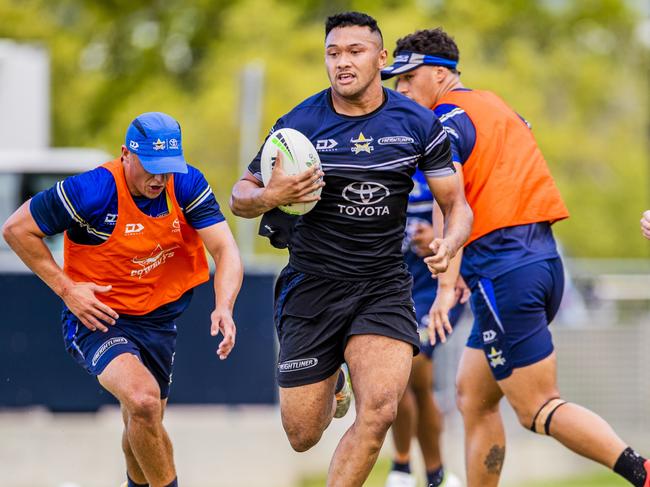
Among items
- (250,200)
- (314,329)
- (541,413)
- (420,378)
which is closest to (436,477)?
(420,378)

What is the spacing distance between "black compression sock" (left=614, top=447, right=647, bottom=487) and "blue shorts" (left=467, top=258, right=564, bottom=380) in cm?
72

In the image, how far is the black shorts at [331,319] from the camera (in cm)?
670

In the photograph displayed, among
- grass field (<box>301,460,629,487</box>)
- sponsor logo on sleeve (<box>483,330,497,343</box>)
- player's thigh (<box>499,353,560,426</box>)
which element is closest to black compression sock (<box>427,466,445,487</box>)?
player's thigh (<box>499,353,560,426</box>)

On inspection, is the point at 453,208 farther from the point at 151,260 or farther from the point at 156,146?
the point at 151,260

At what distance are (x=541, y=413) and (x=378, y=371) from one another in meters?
1.19

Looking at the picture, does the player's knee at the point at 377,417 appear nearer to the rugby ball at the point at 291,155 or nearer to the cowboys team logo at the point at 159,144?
the rugby ball at the point at 291,155

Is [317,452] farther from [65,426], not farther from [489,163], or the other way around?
[489,163]

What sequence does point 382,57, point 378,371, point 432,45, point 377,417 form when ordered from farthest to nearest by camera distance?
point 432,45, point 382,57, point 378,371, point 377,417

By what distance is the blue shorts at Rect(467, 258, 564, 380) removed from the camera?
7129 millimetres

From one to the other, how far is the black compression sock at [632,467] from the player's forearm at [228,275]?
2.38m

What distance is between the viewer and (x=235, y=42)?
2567cm

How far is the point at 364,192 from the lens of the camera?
6.67m

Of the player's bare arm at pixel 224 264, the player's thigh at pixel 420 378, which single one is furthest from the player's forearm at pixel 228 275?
the player's thigh at pixel 420 378

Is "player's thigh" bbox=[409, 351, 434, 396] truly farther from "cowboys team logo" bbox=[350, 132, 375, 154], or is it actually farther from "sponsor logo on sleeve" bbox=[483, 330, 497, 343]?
"cowboys team logo" bbox=[350, 132, 375, 154]
